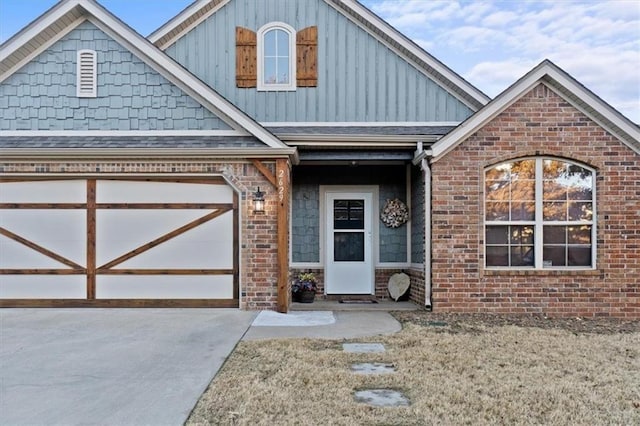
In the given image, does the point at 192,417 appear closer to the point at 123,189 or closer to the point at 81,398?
the point at 81,398

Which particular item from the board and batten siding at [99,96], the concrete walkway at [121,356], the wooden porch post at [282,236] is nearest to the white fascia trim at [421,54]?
the wooden porch post at [282,236]

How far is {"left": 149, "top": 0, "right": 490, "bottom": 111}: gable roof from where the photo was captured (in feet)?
34.9

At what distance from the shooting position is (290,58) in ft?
35.7

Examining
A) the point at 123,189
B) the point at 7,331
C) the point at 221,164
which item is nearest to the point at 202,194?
the point at 221,164

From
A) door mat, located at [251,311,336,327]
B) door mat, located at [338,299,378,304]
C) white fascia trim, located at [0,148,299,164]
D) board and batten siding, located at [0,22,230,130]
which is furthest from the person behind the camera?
door mat, located at [338,299,378,304]

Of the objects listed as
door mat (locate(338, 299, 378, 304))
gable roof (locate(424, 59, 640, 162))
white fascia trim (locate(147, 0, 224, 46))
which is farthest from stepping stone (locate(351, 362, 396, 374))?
white fascia trim (locate(147, 0, 224, 46))

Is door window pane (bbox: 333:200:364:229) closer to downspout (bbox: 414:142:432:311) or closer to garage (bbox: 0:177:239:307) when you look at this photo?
downspout (bbox: 414:142:432:311)

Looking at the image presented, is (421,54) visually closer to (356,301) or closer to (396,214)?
(396,214)

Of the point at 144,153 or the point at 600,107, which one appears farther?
the point at 144,153

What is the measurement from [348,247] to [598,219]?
4.59 metres

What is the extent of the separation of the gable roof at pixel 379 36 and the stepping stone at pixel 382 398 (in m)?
7.39

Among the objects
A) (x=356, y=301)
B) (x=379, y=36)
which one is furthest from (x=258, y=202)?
(x=379, y=36)

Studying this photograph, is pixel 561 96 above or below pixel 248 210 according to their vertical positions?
above

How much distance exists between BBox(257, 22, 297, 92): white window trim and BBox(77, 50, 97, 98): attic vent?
3154mm
